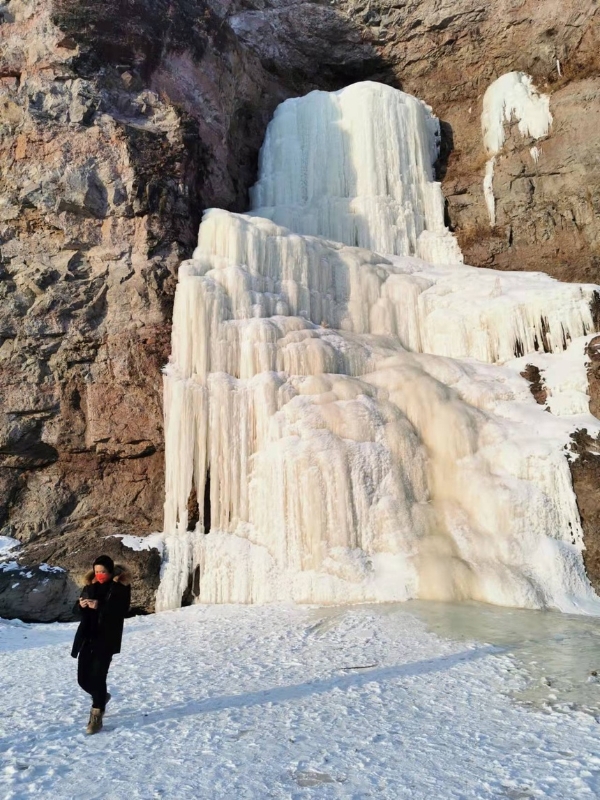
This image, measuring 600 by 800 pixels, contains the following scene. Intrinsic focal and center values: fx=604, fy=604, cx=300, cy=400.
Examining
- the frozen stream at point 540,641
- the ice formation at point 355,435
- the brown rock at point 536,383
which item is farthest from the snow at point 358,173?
the frozen stream at point 540,641

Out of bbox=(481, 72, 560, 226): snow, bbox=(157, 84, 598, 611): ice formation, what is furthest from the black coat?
bbox=(481, 72, 560, 226): snow

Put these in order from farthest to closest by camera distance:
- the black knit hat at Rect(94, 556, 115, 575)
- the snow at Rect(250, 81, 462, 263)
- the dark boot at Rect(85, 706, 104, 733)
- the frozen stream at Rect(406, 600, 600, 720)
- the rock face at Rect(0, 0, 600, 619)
Answer: the snow at Rect(250, 81, 462, 263) → the rock face at Rect(0, 0, 600, 619) → the frozen stream at Rect(406, 600, 600, 720) → the black knit hat at Rect(94, 556, 115, 575) → the dark boot at Rect(85, 706, 104, 733)

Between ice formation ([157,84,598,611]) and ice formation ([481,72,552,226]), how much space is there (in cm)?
649

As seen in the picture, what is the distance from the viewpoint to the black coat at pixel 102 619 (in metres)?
4.50

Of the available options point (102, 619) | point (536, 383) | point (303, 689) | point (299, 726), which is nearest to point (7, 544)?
point (102, 619)

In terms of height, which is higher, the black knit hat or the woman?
the black knit hat

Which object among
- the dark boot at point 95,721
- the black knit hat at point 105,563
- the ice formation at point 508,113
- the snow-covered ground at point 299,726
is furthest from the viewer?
the ice formation at point 508,113

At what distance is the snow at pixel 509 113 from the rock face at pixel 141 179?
0.38 meters

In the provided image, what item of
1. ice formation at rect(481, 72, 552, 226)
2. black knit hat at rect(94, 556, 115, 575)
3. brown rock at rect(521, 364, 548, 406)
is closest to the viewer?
black knit hat at rect(94, 556, 115, 575)

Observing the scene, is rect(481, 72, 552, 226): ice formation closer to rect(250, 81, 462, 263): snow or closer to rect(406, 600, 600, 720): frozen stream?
rect(250, 81, 462, 263): snow

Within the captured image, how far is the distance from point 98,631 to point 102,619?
96 mm

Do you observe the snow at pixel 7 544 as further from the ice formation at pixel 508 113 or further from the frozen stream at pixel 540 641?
the ice formation at pixel 508 113

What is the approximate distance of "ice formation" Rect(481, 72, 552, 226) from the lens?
65.0ft

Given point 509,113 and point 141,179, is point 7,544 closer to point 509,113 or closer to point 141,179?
point 141,179
